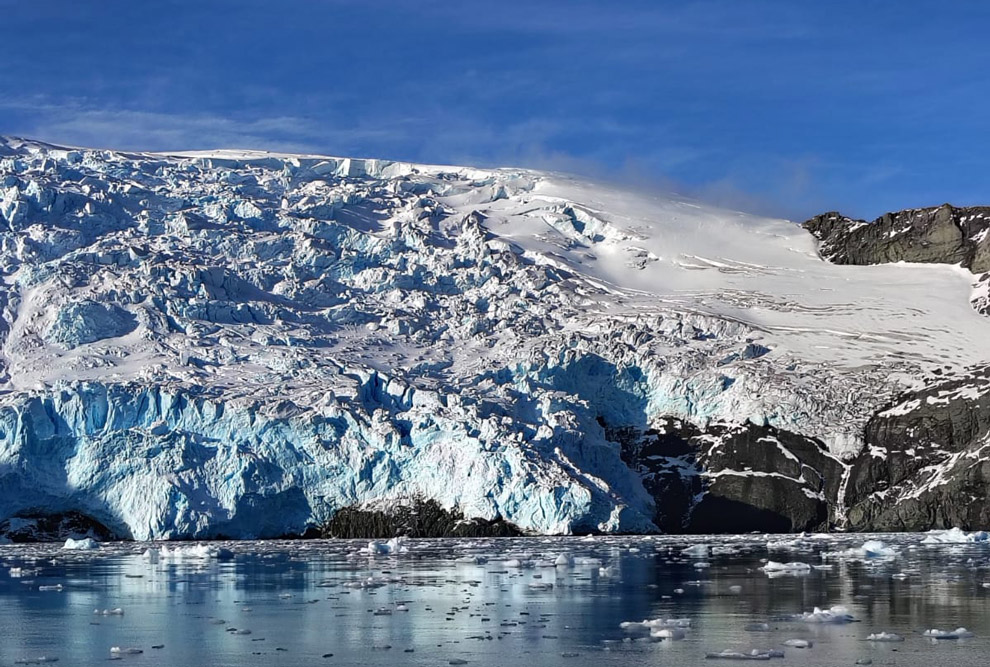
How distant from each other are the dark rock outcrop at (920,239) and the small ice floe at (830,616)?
71341mm

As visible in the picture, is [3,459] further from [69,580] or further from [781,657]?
[781,657]

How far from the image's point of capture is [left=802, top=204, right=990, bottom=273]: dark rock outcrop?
9631cm

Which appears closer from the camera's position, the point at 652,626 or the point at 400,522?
the point at 652,626

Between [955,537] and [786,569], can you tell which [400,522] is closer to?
[955,537]

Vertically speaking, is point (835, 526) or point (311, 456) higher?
point (311, 456)

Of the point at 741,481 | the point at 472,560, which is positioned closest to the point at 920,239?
the point at 741,481

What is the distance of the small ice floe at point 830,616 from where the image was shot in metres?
29.4

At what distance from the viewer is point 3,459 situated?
68.2m

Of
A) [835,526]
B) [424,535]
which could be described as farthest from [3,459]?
[835,526]

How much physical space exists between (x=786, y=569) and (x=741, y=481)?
34.5 meters

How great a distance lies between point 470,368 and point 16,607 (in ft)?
156

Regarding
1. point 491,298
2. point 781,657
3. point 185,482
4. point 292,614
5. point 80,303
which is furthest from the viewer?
point 491,298

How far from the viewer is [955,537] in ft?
207

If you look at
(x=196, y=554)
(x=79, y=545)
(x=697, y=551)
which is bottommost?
(x=697, y=551)
